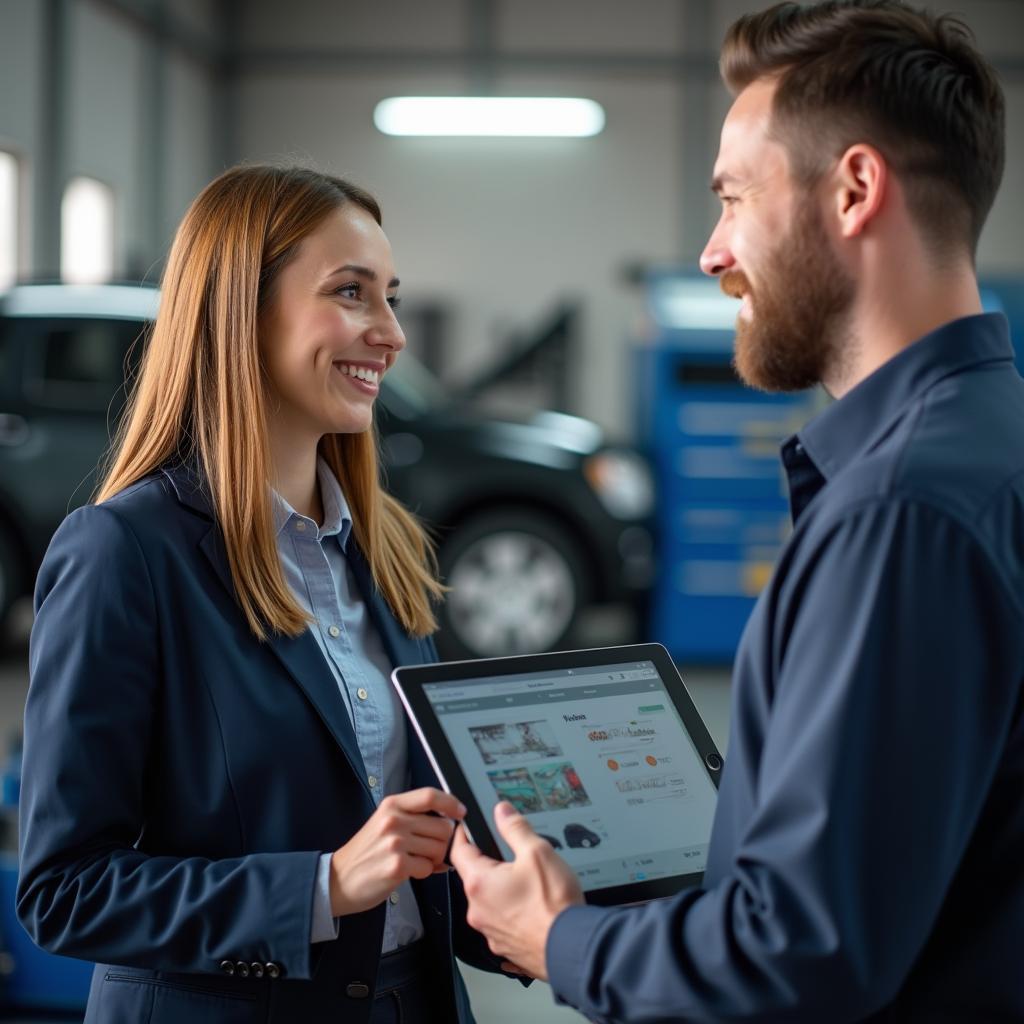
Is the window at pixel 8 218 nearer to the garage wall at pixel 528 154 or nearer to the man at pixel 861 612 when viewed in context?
the garage wall at pixel 528 154

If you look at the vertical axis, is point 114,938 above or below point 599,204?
below

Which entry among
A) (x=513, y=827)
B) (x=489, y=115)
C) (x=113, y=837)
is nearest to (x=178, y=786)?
(x=113, y=837)

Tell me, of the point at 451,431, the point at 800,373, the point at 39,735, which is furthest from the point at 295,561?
the point at 451,431

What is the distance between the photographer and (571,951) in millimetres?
1073

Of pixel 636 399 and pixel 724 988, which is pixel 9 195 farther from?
pixel 724 988

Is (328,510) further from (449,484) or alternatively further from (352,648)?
(449,484)

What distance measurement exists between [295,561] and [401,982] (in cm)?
52

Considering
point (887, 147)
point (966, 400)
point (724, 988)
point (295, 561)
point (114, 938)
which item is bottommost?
point (114, 938)

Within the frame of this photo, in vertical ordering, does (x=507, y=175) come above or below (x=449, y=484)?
above

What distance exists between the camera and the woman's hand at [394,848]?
4.18 ft

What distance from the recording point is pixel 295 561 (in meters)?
1.65

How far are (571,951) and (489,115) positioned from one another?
10.9m

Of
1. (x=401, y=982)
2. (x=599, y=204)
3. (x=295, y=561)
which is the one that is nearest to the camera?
(x=401, y=982)

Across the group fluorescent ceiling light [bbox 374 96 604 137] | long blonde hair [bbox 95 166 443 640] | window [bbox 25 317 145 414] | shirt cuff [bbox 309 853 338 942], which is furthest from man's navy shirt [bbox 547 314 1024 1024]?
fluorescent ceiling light [bbox 374 96 604 137]
